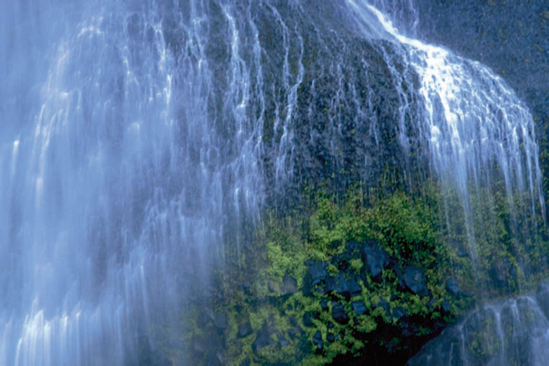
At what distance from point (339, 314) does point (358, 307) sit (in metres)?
0.51

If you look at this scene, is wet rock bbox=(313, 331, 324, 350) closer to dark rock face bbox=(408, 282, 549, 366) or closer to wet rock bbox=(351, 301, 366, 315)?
wet rock bbox=(351, 301, 366, 315)

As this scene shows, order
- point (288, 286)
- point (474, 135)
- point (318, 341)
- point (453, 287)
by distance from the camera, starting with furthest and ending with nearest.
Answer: point (474, 135), point (288, 286), point (453, 287), point (318, 341)

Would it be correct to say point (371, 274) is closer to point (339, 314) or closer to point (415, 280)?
point (415, 280)

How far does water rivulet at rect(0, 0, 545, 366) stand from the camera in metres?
14.7

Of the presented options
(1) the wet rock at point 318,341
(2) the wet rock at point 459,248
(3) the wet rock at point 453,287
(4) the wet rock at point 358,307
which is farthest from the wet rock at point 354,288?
(2) the wet rock at point 459,248

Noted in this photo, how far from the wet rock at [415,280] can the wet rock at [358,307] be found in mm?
1254

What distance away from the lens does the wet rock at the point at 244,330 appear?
14531 mm

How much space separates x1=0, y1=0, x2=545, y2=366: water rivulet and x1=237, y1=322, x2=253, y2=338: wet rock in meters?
0.48

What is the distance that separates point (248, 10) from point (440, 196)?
768 centimetres

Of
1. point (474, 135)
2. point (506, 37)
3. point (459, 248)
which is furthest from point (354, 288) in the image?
point (506, 37)

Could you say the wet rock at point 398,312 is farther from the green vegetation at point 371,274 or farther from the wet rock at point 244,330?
the wet rock at point 244,330

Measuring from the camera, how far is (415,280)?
1429cm

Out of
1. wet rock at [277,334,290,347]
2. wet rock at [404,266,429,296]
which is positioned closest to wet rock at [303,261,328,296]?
wet rock at [277,334,290,347]

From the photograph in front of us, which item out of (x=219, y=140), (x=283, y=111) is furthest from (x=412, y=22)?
(x=219, y=140)
